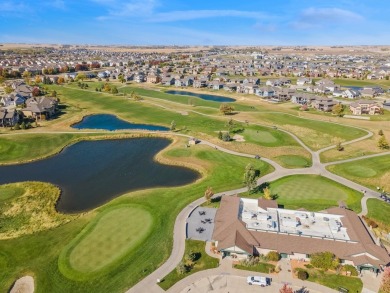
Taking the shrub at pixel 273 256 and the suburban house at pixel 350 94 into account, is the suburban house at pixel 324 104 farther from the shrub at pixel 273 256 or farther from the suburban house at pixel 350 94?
the shrub at pixel 273 256

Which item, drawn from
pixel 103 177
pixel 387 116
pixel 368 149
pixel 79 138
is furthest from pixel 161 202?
pixel 387 116

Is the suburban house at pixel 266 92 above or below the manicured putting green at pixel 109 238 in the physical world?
above

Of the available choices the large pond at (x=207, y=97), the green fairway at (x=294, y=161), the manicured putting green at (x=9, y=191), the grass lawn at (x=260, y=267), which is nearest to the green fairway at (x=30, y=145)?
the manicured putting green at (x=9, y=191)

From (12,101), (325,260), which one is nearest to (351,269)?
(325,260)

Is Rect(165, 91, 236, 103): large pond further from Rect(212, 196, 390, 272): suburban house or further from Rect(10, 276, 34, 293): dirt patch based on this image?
Rect(10, 276, 34, 293): dirt patch

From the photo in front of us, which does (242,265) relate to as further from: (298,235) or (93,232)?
(93,232)

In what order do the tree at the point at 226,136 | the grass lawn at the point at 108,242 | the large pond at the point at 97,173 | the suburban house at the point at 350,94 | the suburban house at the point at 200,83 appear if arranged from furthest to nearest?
1. the suburban house at the point at 200,83
2. the suburban house at the point at 350,94
3. the tree at the point at 226,136
4. the large pond at the point at 97,173
5. the grass lawn at the point at 108,242

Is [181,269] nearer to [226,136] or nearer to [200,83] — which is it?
[226,136]
